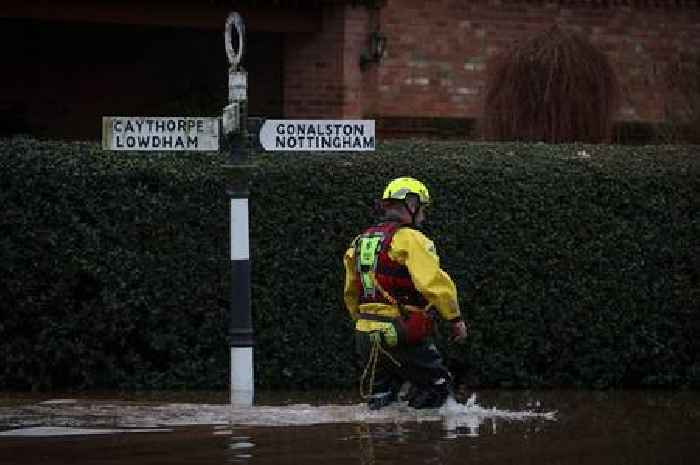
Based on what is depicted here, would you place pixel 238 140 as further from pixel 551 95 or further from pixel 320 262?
pixel 551 95

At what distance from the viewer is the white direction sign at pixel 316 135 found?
521 inches

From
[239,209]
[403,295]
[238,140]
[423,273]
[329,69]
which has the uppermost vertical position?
[329,69]

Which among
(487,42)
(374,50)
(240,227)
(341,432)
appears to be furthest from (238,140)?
(487,42)

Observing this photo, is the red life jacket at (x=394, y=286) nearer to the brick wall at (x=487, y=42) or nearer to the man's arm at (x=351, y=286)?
the man's arm at (x=351, y=286)

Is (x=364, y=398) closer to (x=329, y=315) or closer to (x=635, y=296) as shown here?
(x=329, y=315)

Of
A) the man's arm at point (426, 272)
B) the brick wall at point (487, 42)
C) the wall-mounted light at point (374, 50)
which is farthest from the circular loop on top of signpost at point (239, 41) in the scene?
the brick wall at point (487, 42)

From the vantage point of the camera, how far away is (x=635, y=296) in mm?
15281

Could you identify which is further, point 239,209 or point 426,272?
point 239,209

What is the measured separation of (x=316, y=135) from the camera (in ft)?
43.6

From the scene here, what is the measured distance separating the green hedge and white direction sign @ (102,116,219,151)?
1.16 metres

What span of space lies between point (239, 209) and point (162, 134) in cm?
82

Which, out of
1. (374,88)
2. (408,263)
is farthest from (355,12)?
(408,263)

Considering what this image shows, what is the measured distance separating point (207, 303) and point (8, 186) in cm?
188

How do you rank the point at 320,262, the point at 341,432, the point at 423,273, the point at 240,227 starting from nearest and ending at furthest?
the point at 341,432, the point at 423,273, the point at 240,227, the point at 320,262
